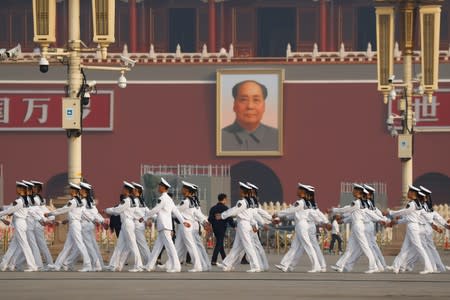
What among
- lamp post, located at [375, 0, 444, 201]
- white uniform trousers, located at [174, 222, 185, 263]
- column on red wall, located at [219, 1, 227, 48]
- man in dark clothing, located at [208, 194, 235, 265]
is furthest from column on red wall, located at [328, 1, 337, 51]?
white uniform trousers, located at [174, 222, 185, 263]

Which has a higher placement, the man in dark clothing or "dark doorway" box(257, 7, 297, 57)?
"dark doorway" box(257, 7, 297, 57)

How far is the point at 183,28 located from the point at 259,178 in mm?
6968

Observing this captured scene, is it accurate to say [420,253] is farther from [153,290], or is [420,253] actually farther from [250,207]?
[153,290]

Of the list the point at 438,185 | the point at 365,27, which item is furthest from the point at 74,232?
the point at 365,27

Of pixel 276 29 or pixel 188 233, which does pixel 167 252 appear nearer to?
pixel 188 233

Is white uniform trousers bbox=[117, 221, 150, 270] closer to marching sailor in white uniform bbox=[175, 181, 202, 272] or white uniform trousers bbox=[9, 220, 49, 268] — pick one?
marching sailor in white uniform bbox=[175, 181, 202, 272]

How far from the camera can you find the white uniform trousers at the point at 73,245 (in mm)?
28688

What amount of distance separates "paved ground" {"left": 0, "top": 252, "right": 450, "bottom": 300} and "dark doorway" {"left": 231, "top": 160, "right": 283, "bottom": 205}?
Result: 26.7 m

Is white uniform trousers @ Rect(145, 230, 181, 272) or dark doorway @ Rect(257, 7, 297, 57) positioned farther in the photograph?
dark doorway @ Rect(257, 7, 297, 57)

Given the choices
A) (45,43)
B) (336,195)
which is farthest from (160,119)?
(45,43)

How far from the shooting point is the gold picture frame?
5425 cm

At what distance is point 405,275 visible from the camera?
28.0 metres

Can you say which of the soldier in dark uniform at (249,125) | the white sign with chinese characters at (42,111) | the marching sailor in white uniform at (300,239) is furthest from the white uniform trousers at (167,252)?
the white sign with chinese characters at (42,111)

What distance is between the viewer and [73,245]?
2892 centimetres
